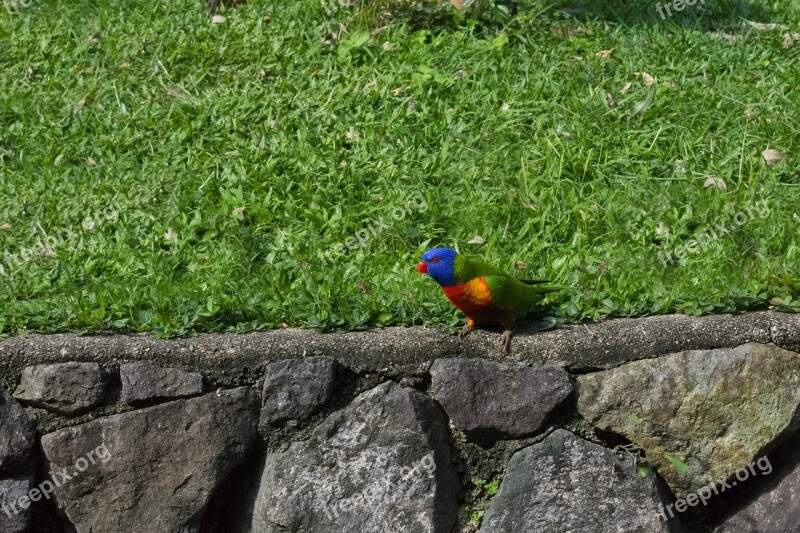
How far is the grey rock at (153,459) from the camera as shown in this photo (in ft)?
11.1

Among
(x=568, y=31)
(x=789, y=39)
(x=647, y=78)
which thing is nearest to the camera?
(x=647, y=78)

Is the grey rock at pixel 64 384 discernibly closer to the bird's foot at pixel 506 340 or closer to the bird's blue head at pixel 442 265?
the bird's blue head at pixel 442 265

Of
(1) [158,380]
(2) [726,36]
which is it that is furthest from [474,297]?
(2) [726,36]

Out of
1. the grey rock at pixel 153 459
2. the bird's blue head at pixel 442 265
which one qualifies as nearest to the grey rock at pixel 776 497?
the bird's blue head at pixel 442 265

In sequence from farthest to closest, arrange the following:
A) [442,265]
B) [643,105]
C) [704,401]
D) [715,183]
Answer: [643,105] < [715,183] < [704,401] < [442,265]

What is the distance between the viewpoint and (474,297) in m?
3.23

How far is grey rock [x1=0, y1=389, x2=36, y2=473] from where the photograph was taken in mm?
3375

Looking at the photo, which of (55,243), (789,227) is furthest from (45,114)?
(789,227)

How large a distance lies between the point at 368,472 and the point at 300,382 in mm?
404

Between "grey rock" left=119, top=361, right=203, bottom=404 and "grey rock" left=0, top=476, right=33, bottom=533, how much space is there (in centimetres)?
55

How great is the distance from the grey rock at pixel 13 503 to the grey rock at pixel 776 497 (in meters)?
2.60

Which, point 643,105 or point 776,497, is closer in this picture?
point 776,497

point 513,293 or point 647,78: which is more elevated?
point 513,293

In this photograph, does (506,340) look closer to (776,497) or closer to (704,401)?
(704,401)
